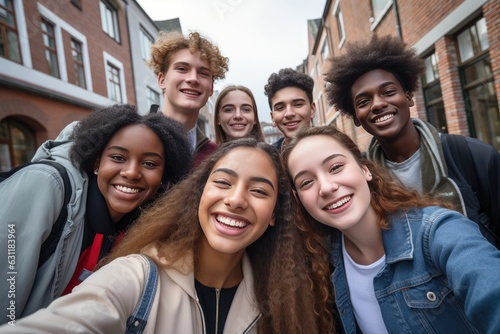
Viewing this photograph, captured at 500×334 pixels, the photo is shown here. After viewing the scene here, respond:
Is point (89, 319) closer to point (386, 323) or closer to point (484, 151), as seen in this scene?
point (386, 323)

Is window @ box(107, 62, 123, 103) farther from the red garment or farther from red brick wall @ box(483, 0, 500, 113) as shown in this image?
red brick wall @ box(483, 0, 500, 113)

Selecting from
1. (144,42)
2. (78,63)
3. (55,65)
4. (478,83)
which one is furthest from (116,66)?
(478,83)

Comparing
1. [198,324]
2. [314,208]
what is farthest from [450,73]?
[198,324]

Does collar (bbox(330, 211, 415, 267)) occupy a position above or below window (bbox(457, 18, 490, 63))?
below

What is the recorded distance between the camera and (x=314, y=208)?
5.25ft

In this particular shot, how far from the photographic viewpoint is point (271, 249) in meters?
1.74

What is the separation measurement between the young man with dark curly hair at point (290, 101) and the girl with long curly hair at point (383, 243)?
134 cm

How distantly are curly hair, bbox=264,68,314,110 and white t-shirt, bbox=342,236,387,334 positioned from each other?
229 centimetres

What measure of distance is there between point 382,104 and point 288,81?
4.65 ft

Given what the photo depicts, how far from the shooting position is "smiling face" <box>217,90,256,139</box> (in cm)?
331

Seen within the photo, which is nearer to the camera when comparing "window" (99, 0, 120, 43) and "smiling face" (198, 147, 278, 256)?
"smiling face" (198, 147, 278, 256)

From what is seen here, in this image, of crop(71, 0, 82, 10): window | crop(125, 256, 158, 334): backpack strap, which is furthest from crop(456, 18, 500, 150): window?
crop(71, 0, 82, 10): window

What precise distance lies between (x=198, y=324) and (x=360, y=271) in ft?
3.08

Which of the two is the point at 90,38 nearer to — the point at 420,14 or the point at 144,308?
the point at 420,14
